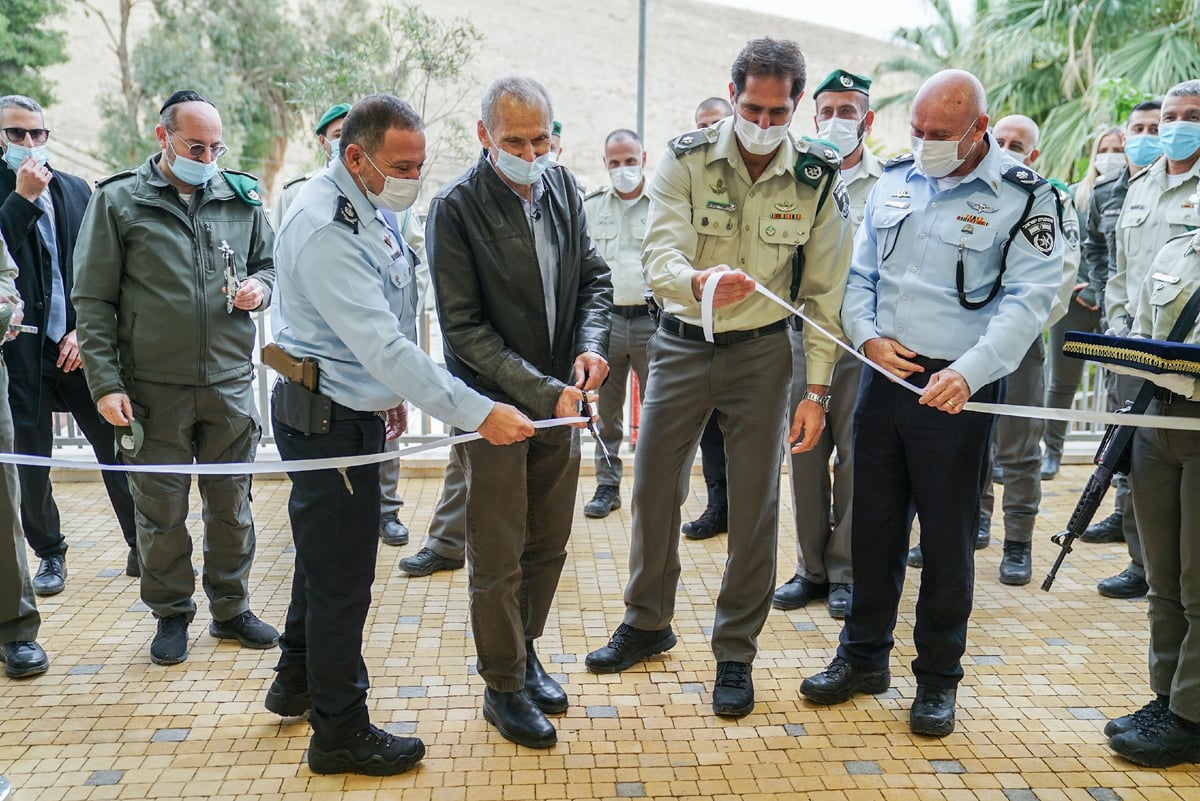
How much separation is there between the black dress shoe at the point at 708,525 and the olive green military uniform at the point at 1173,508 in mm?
2045

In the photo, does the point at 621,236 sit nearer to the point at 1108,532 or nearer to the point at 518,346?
the point at 518,346

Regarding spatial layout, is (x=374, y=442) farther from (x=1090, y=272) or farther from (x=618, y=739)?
(x=1090, y=272)

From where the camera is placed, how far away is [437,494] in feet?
16.8

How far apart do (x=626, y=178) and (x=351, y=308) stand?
2726mm

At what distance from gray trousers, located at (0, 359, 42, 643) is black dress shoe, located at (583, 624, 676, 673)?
1854mm

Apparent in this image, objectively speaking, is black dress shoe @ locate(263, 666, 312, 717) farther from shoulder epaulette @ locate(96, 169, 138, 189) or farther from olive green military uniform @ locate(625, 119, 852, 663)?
shoulder epaulette @ locate(96, 169, 138, 189)

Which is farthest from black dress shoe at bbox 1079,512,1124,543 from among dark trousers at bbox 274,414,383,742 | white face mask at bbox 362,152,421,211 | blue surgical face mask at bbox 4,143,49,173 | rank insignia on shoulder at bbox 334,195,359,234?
blue surgical face mask at bbox 4,143,49,173

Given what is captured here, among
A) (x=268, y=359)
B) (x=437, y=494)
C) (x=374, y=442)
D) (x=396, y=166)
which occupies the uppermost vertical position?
(x=396, y=166)

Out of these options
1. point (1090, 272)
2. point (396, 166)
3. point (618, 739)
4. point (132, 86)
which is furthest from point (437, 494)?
point (132, 86)

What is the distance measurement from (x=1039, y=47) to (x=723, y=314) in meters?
11.4

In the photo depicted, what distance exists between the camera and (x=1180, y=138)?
3752 millimetres

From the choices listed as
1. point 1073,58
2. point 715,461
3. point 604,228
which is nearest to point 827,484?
point 715,461

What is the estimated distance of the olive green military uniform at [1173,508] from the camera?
254 cm

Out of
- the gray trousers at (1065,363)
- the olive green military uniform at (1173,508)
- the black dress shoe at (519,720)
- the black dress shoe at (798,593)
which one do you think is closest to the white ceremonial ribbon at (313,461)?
the black dress shoe at (519,720)
